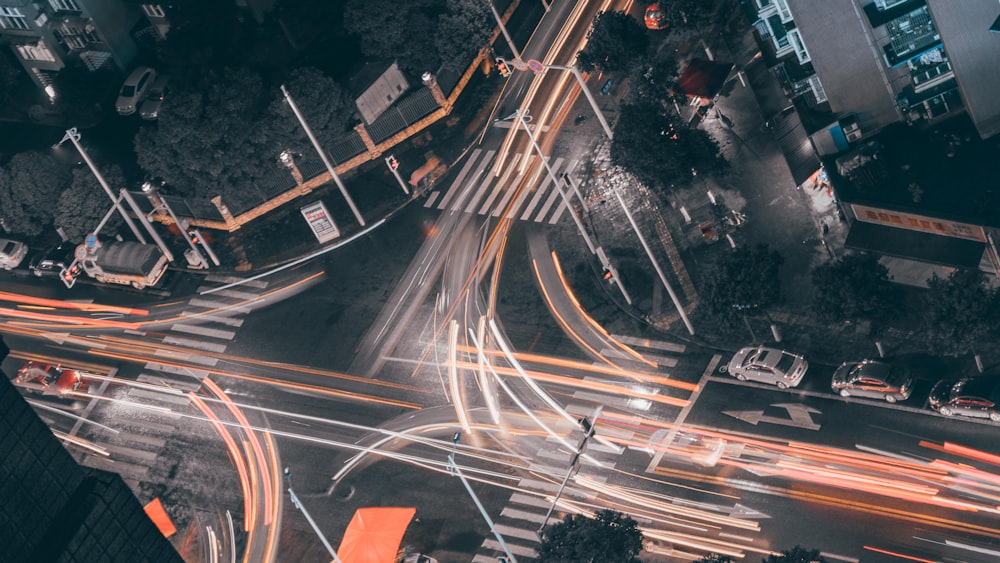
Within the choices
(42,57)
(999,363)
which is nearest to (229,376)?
(42,57)

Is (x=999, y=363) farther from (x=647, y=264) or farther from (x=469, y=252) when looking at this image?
(x=469, y=252)

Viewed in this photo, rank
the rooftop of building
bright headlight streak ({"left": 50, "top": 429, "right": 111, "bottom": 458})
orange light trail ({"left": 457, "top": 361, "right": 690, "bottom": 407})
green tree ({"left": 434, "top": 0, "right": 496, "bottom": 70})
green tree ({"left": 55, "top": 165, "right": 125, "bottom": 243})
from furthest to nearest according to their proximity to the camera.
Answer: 1. green tree ({"left": 55, "top": 165, "right": 125, "bottom": 243})
2. green tree ({"left": 434, "top": 0, "right": 496, "bottom": 70})
3. bright headlight streak ({"left": 50, "top": 429, "right": 111, "bottom": 458})
4. orange light trail ({"left": 457, "top": 361, "right": 690, "bottom": 407})
5. the rooftop of building

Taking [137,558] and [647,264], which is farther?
[647,264]

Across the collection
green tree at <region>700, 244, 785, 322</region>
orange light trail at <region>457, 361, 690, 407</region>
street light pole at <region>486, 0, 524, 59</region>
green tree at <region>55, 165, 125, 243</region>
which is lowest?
orange light trail at <region>457, 361, 690, 407</region>

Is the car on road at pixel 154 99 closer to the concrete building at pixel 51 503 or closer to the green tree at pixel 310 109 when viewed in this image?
the green tree at pixel 310 109

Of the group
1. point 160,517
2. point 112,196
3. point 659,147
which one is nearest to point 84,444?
point 160,517

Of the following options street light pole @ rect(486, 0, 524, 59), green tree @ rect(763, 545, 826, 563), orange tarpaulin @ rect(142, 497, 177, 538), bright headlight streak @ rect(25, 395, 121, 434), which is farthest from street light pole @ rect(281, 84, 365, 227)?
green tree @ rect(763, 545, 826, 563)

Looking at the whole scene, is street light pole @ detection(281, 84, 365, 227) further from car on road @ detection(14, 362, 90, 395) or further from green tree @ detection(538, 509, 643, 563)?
green tree @ detection(538, 509, 643, 563)
